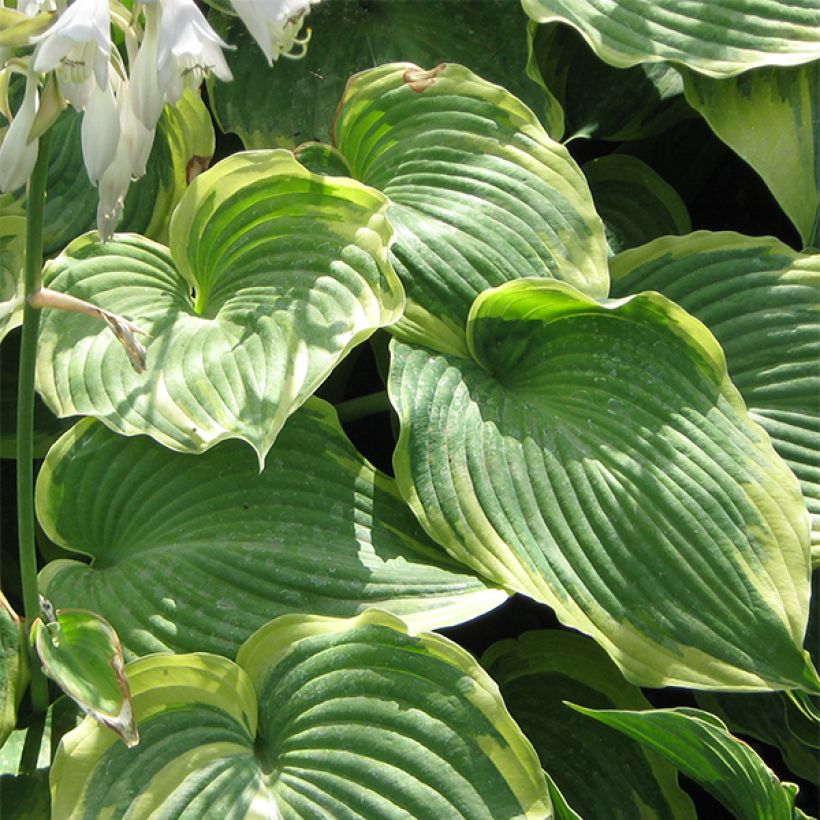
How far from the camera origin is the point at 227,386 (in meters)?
0.94

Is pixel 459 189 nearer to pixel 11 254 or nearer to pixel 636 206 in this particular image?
pixel 636 206

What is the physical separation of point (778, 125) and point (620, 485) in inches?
19.2

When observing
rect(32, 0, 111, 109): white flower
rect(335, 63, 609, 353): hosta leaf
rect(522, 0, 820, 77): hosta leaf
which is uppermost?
rect(32, 0, 111, 109): white flower

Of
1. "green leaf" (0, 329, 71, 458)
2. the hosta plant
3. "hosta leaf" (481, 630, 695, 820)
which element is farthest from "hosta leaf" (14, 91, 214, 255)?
"hosta leaf" (481, 630, 695, 820)

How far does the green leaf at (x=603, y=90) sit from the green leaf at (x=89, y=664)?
0.83 meters

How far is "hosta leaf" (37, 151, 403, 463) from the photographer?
93cm

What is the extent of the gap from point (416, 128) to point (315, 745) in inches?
24.3

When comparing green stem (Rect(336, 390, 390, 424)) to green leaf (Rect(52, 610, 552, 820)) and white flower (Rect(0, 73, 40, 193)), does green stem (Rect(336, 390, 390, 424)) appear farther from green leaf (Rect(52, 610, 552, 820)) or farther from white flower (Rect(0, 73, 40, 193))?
white flower (Rect(0, 73, 40, 193))

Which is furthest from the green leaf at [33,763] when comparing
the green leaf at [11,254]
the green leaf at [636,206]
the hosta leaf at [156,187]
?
the green leaf at [636,206]

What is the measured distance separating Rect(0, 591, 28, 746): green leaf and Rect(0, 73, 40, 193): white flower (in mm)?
362

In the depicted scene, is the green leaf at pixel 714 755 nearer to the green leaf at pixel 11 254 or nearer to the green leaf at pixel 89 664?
the green leaf at pixel 89 664

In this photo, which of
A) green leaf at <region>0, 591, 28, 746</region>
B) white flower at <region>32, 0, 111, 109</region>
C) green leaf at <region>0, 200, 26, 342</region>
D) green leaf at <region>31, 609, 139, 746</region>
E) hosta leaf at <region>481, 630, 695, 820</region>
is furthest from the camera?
green leaf at <region>0, 200, 26, 342</region>

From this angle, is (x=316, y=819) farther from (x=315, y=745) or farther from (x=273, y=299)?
(x=273, y=299)

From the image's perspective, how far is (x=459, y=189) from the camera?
1111 mm
